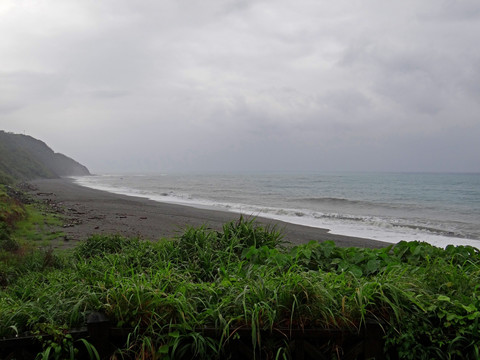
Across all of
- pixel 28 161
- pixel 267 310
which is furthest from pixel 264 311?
pixel 28 161

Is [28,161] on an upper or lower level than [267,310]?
upper

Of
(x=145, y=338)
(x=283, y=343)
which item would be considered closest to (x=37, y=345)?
(x=145, y=338)

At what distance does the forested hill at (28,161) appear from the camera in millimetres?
58291

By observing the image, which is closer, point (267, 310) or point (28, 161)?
point (267, 310)

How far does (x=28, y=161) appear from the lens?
71.9 metres

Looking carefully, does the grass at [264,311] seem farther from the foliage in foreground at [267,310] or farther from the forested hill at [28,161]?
the forested hill at [28,161]

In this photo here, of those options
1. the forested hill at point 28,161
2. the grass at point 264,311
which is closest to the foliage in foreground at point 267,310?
the grass at point 264,311

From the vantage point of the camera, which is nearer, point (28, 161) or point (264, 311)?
point (264, 311)

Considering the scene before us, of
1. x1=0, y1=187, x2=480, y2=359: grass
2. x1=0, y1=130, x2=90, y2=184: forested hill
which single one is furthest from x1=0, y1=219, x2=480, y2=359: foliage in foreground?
x1=0, y1=130, x2=90, y2=184: forested hill

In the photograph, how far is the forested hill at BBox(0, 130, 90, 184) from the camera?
58.3 meters

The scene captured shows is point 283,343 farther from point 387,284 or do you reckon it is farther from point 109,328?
point 109,328

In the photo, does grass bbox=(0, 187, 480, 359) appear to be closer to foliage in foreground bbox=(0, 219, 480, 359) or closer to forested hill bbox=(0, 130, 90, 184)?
foliage in foreground bbox=(0, 219, 480, 359)

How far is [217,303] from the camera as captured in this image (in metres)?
3.00

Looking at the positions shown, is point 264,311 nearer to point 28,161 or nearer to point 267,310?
point 267,310
